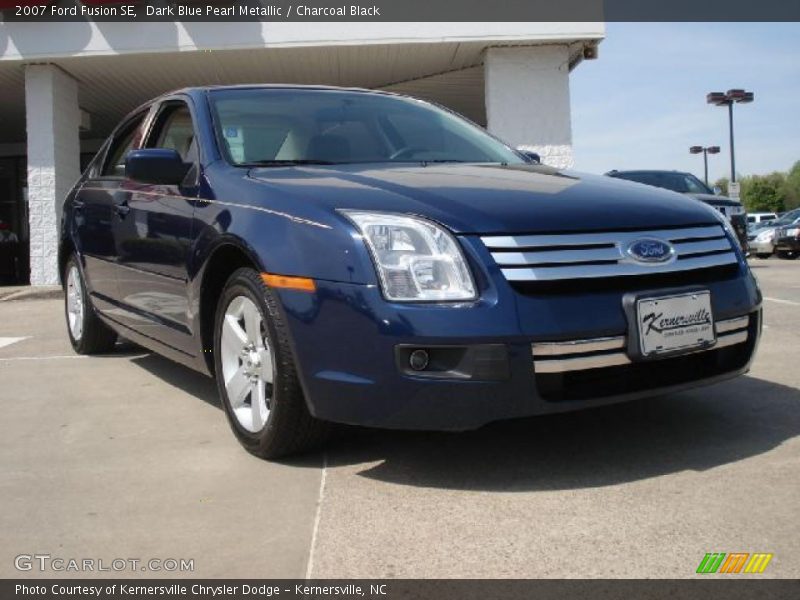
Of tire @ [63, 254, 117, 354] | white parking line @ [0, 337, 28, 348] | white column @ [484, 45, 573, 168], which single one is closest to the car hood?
tire @ [63, 254, 117, 354]

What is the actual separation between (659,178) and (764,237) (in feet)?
28.3

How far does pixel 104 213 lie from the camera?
4.66m

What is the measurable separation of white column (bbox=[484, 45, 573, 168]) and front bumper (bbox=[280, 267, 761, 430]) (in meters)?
9.85

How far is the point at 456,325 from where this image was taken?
257 cm

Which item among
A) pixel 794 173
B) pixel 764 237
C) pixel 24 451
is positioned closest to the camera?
pixel 24 451

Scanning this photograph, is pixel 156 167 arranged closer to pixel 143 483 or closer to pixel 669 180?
pixel 143 483

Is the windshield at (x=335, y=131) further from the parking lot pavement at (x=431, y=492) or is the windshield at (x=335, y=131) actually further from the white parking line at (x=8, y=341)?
the white parking line at (x=8, y=341)

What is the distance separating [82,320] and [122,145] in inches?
48.8

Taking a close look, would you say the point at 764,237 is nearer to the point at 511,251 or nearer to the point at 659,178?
the point at 659,178

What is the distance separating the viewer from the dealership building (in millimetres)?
11555

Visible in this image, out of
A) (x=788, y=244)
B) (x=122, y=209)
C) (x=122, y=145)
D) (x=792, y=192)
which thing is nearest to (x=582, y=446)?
(x=122, y=209)
